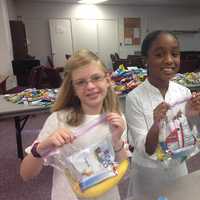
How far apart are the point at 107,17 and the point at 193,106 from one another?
849 cm

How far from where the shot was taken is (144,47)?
109cm

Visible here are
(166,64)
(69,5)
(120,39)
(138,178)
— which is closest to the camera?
(166,64)

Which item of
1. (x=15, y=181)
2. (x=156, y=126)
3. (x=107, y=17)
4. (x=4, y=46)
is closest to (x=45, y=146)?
(x=156, y=126)

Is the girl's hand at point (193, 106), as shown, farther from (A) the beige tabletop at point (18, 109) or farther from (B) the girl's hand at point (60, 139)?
(A) the beige tabletop at point (18, 109)

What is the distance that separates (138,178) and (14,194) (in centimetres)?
138

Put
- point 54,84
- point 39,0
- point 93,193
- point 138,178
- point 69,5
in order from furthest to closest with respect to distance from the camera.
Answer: point 69,5, point 39,0, point 54,84, point 138,178, point 93,193

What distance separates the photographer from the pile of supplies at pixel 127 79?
7.28ft

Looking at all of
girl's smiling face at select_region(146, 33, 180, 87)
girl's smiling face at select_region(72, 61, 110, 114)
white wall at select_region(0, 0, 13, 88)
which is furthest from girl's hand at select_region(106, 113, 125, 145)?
white wall at select_region(0, 0, 13, 88)

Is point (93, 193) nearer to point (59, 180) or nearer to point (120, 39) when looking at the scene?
point (59, 180)

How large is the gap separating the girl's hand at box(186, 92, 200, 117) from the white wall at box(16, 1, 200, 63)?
766 cm

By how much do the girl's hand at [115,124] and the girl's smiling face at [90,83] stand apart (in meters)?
0.12

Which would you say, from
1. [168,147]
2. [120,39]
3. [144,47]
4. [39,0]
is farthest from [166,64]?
[120,39]

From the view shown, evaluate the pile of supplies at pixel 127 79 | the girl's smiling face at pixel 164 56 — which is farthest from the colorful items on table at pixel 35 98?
the girl's smiling face at pixel 164 56

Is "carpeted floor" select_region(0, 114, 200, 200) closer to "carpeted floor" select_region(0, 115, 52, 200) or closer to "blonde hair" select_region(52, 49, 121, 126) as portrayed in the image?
"carpeted floor" select_region(0, 115, 52, 200)
